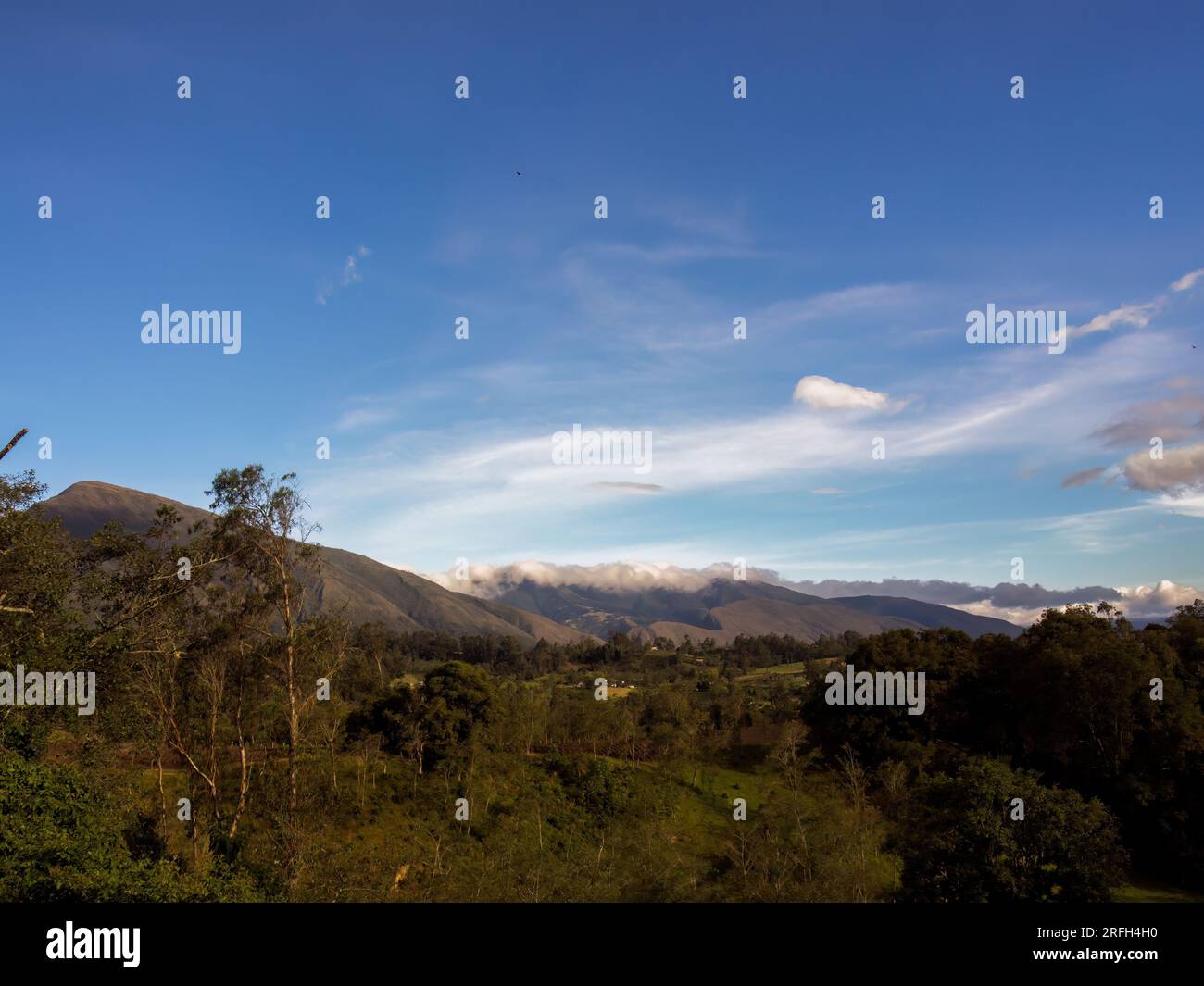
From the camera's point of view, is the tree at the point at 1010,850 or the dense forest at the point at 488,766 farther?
the dense forest at the point at 488,766

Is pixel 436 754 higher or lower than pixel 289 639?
lower

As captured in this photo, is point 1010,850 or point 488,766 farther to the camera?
point 488,766

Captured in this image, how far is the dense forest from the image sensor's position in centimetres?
2459

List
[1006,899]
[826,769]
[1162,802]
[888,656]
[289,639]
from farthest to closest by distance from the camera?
[888,656]
[826,769]
[1162,802]
[289,639]
[1006,899]

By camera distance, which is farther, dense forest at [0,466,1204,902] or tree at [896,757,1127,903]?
dense forest at [0,466,1204,902]

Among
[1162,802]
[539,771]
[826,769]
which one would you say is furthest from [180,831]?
[1162,802]

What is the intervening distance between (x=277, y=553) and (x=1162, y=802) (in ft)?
169

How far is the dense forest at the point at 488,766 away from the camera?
80.7 ft

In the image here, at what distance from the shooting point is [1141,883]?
139 feet

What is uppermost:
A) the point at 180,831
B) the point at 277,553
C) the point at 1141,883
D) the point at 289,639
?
the point at 277,553

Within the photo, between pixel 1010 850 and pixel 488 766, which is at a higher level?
pixel 1010 850

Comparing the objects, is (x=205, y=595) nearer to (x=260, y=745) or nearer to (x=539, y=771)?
(x=260, y=745)

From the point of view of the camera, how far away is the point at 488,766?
50.5 m

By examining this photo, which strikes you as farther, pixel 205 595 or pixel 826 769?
pixel 826 769
